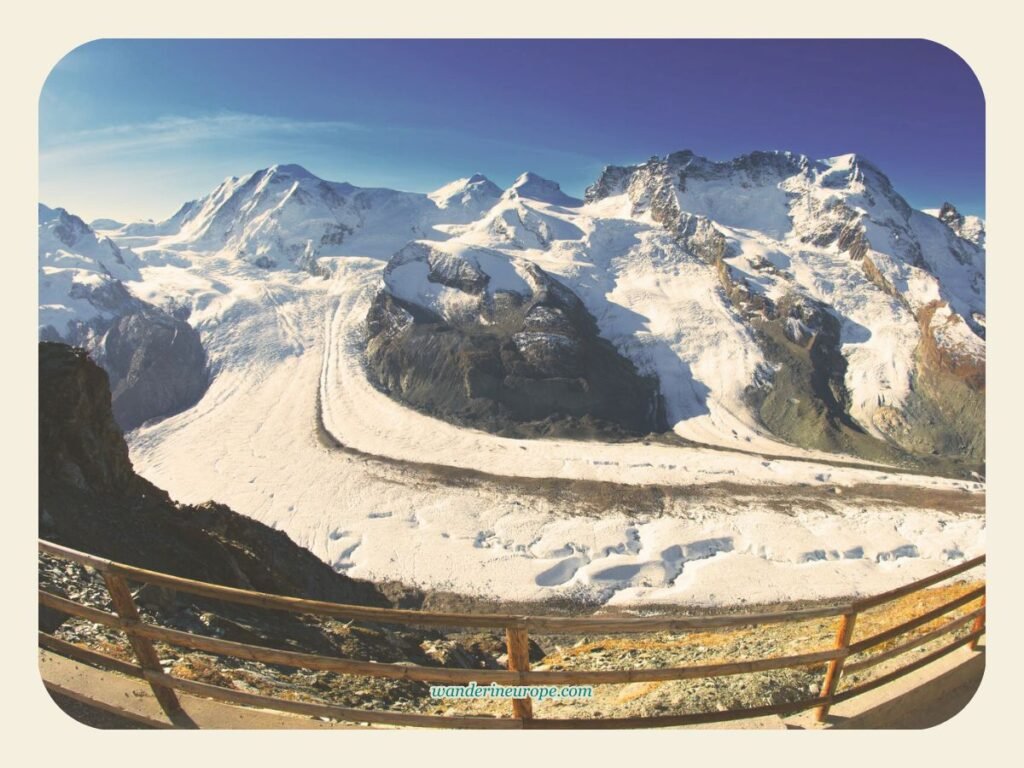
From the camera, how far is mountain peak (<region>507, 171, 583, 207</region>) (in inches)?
4582

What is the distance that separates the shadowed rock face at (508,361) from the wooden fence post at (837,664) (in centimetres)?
3647

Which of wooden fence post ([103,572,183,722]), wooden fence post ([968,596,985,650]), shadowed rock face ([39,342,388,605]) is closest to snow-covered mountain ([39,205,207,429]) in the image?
shadowed rock face ([39,342,388,605])

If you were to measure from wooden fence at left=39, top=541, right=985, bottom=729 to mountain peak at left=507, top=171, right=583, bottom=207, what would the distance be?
117m

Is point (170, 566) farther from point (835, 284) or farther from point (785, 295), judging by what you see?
point (835, 284)

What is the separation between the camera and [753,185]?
92.4 metres

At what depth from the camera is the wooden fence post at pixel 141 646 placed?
364 centimetres

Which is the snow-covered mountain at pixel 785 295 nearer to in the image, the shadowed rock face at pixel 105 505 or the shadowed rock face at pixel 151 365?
the shadowed rock face at pixel 151 365

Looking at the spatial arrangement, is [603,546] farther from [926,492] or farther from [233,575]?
[926,492]

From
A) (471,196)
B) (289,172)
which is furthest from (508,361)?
(289,172)

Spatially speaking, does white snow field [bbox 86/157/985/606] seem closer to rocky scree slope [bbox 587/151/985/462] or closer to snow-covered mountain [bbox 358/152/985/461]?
snow-covered mountain [bbox 358/152/985/461]

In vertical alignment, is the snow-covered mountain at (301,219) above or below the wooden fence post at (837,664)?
above

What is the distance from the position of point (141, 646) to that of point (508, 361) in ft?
155

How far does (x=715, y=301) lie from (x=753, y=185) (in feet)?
122

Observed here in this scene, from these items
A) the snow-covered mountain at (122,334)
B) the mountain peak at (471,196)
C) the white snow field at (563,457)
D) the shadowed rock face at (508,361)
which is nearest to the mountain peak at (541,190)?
the mountain peak at (471,196)
